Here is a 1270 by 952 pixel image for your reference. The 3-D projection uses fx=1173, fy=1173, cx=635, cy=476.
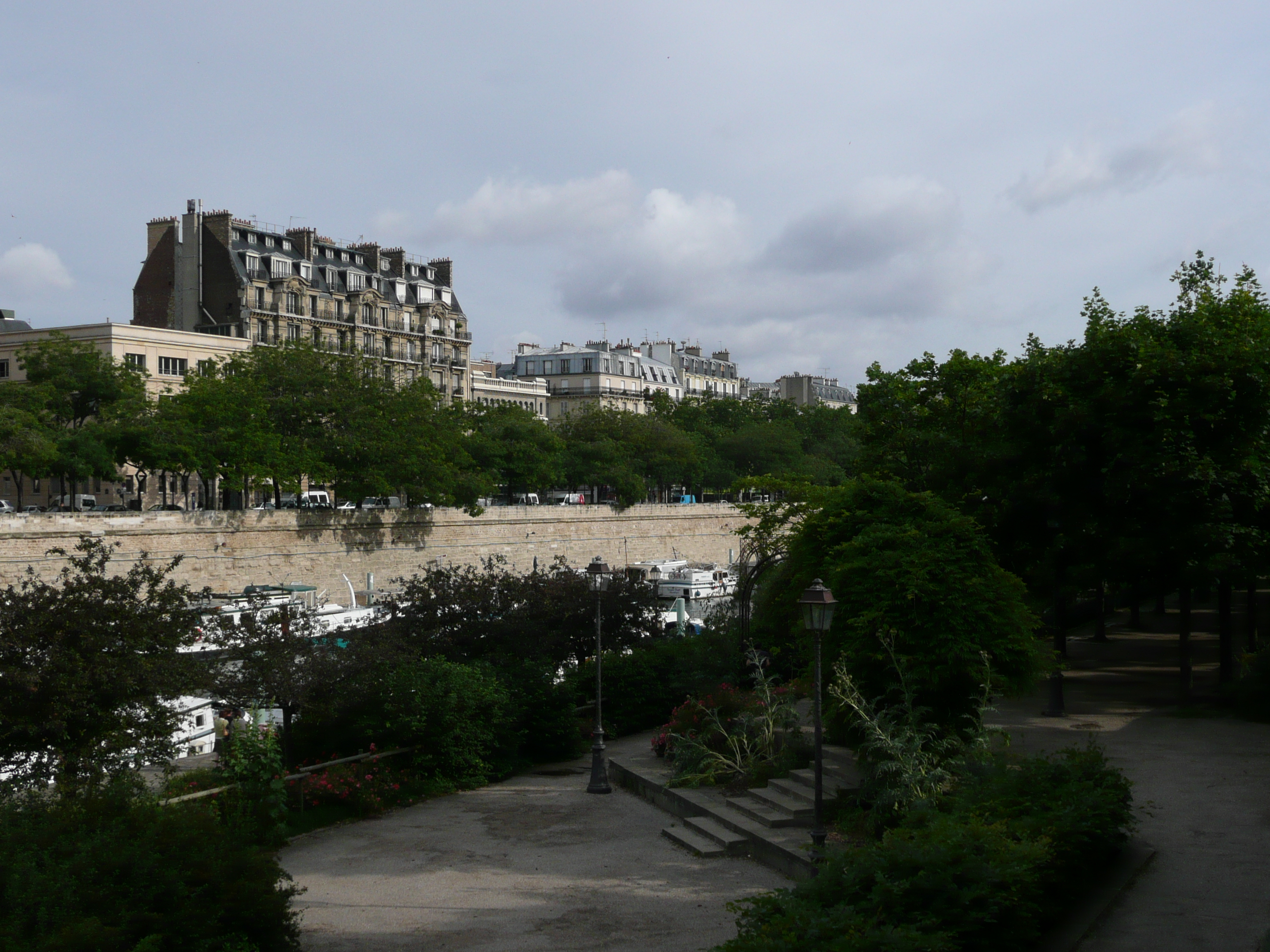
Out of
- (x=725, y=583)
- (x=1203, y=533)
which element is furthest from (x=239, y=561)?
(x=1203, y=533)

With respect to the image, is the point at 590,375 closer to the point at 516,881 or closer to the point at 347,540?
the point at 347,540

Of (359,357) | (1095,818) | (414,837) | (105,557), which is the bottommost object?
(414,837)

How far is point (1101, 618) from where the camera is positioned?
27.4 metres

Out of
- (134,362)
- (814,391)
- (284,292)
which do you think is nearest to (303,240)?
(284,292)

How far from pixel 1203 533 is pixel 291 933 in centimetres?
1455

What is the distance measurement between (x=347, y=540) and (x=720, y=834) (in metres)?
38.7

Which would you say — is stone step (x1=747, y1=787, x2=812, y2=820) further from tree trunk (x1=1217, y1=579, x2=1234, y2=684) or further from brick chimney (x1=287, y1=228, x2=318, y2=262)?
brick chimney (x1=287, y1=228, x2=318, y2=262)

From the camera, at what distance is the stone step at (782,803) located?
14.4m

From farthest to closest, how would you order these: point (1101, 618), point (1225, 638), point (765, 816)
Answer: point (1101, 618) → point (1225, 638) → point (765, 816)

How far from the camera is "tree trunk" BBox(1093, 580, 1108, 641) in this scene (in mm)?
24562

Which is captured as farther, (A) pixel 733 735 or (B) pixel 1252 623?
(B) pixel 1252 623

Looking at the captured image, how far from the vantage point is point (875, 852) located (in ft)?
29.8

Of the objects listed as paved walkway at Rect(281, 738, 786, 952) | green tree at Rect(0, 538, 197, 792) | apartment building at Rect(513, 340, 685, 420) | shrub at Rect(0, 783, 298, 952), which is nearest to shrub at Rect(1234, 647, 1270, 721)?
paved walkway at Rect(281, 738, 786, 952)

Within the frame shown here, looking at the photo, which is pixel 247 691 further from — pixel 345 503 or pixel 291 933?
pixel 345 503
